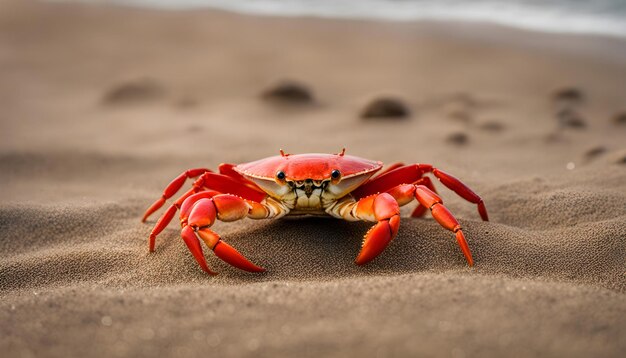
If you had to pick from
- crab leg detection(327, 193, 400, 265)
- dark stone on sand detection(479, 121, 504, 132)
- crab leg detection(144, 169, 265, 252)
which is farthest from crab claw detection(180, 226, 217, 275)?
dark stone on sand detection(479, 121, 504, 132)

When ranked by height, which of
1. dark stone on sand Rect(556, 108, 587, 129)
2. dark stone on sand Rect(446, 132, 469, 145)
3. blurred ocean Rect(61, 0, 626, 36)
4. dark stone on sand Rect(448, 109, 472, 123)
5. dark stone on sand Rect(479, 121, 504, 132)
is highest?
blurred ocean Rect(61, 0, 626, 36)

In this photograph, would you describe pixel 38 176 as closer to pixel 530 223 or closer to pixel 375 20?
pixel 530 223

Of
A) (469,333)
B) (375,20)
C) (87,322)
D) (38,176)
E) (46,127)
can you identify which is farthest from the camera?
(375,20)

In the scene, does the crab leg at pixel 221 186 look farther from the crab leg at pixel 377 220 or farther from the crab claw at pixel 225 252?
the crab leg at pixel 377 220

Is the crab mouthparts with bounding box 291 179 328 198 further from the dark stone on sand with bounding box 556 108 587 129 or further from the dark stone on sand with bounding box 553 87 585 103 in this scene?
the dark stone on sand with bounding box 553 87 585 103

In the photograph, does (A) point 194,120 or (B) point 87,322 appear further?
(A) point 194,120

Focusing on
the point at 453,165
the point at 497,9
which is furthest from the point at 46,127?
the point at 497,9

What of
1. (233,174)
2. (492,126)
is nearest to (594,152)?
(492,126)
